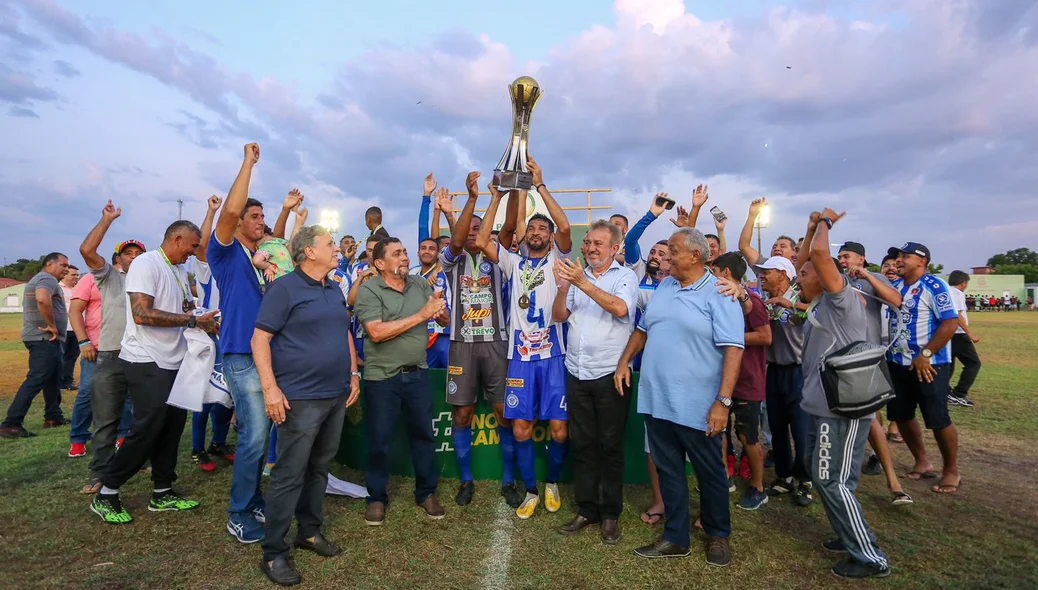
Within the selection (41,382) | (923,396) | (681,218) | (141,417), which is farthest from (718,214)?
(41,382)

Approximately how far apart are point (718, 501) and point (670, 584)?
2.17 ft

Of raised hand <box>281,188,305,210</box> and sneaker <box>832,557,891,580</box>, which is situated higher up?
raised hand <box>281,188,305,210</box>

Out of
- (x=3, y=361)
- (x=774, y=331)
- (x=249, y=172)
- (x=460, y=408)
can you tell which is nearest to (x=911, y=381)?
(x=774, y=331)

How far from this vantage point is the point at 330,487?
5160 mm

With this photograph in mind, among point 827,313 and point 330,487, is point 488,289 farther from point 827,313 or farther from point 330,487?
point 827,313

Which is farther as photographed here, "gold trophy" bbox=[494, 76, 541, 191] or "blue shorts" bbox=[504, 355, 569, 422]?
"gold trophy" bbox=[494, 76, 541, 191]

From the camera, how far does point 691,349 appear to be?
12.7ft

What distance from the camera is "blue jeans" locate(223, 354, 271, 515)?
13.3ft

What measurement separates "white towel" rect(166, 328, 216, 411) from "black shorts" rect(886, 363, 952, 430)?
586 centimetres

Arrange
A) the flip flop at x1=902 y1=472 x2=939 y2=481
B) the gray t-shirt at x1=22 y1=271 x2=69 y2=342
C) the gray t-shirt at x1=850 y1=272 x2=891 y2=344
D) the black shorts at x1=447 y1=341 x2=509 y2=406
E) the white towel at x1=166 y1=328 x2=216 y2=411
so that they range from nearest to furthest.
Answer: the gray t-shirt at x1=850 y1=272 x2=891 y2=344 → the white towel at x1=166 y1=328 x2=216 y2=411 → the black shorts at x1=447 y1=341 x2=509 y2=406 → the flip flop at x1=902 y1=472 x2=939 y2=481 → the gray t-shirt at x1=22 y1=271 x2=69 y2=342

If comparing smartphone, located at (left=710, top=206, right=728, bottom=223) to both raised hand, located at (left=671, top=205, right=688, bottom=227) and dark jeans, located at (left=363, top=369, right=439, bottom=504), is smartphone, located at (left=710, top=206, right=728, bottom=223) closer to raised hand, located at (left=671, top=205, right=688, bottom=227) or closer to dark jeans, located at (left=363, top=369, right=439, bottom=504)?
raised hand, located at (left=671, top=205, right=688, bottom=227)

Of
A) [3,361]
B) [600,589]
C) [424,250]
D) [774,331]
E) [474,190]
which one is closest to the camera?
[600,589]

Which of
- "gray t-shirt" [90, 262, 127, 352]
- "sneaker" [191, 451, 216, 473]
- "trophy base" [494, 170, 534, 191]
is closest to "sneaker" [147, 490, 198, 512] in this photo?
"sneaker" [191, 451, 216, 473]

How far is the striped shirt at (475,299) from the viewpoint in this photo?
5012mm
